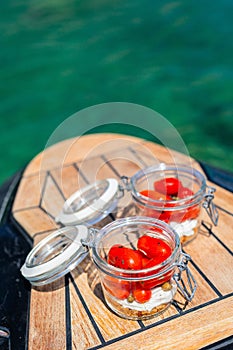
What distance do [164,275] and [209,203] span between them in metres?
0.35

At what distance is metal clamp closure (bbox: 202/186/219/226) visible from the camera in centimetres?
134

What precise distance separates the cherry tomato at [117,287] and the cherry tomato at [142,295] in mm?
17

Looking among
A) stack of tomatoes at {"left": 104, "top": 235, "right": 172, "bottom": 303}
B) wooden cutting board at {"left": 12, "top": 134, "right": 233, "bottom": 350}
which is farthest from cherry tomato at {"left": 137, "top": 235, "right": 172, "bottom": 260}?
wooden cutting board at {"left": 12, "top": 134, "right": 233, "bottom": 350}

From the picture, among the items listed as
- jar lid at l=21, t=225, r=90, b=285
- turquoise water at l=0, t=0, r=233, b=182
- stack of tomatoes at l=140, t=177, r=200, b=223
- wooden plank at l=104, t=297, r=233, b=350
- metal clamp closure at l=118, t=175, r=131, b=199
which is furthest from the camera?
turquoise water at l=0, t=0, r=233, b=182

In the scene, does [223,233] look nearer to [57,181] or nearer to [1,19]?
[57,181]

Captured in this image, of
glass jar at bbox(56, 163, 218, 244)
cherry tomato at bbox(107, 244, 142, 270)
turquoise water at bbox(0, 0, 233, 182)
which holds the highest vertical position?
cherry tomato at bbox(107, 244, 142, 270)

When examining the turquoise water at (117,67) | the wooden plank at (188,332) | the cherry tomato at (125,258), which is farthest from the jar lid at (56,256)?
the turquoise water at (117,67)

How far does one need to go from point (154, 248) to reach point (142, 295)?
0.11 m

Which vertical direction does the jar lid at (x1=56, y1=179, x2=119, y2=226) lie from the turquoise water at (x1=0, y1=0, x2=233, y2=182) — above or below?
above

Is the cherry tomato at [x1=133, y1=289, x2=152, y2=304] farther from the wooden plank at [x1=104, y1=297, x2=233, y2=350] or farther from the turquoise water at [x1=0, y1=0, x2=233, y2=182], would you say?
the turquoise water at [x1=0, y1=0, x2=233, y2=182]

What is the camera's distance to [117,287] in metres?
1.07

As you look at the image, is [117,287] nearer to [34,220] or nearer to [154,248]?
[154,248]

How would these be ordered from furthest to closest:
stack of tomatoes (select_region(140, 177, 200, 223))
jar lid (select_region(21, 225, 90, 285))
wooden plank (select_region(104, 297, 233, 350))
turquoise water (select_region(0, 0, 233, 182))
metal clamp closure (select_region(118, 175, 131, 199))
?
turquoise water (select_region(0, 0, 233, 182)), metal clamp closure (select_region(118, 175, 131, 199)), stack of tomatoes (select_region(140, 177, 200, 223)), jar lid (select_region(21, 225, 90, 285)), wooden plank (select_region(104, 297, 233, 350))

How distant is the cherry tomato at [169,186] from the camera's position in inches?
53.3
